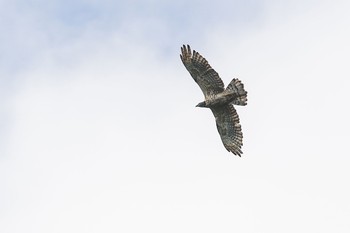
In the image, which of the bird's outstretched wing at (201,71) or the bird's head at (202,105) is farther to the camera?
the bird's head at (202,105)

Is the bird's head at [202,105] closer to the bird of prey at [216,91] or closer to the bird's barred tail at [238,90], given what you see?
the bird of prey at [216,91]

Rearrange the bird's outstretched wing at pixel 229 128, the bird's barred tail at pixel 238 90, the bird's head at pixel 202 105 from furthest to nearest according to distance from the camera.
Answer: the bird's outstretched wing at pixel 229 128
the bird's head at pixel 202 105
the bird's barred tail at pixel 238 90

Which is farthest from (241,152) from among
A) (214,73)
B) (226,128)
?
(214,73)

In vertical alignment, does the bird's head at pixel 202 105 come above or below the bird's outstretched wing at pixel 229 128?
above

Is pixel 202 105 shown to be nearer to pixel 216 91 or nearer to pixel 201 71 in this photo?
pixel 216 91

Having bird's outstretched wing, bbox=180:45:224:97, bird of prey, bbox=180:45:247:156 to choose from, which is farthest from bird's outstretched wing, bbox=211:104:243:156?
bird's outstretched wing, bbox=180:45:224:97

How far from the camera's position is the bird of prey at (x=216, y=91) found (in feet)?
151

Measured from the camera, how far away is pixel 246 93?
45875mm

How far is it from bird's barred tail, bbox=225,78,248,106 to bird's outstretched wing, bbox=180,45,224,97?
27.7 inches

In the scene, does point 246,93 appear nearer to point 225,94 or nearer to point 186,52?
point 225,94

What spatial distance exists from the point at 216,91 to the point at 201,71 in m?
1.46

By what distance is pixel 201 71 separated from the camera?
4622cm

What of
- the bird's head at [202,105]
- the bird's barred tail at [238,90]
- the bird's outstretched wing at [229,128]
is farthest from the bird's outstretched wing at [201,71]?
the bird's outstretched wing at [229,128]

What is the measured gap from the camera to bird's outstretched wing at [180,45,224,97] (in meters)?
46.0
